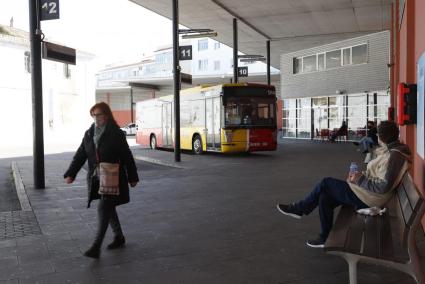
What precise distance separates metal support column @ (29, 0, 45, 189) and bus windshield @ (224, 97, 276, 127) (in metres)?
9.14

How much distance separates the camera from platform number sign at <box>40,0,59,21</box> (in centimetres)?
1016

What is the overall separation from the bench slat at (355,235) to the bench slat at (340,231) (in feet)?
0.13

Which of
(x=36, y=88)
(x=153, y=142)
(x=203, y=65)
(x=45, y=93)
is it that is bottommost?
(x=153, y=142)

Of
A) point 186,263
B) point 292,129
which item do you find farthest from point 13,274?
point 292,129

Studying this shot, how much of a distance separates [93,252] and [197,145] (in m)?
15.7

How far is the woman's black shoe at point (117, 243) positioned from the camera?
5.63m

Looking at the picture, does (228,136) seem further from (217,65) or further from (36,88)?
(217,65)

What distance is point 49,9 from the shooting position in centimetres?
1023

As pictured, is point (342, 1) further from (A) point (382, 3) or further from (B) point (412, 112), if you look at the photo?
(B) point (412, 112)

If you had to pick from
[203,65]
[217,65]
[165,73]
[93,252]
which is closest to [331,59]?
[93,252]

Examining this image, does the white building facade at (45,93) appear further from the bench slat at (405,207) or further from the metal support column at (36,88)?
the bench slat at (405,207)

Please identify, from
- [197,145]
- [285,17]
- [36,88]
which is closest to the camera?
[36,88]

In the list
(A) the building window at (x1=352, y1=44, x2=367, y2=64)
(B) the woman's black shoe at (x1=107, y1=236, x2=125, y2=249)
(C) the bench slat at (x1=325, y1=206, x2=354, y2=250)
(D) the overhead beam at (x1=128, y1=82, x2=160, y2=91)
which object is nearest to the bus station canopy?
(A) the building window at (x1=352, y1=44, x2=367, y2=64)

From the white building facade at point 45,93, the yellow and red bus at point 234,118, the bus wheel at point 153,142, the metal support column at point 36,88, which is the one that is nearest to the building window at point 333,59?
the bus wheel at point 153,142
